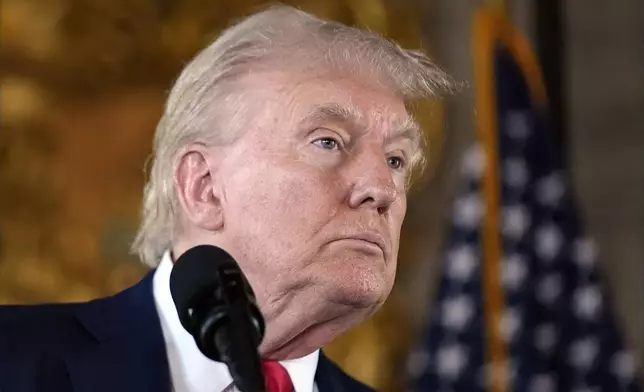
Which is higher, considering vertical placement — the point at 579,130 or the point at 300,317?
the point at 579,130

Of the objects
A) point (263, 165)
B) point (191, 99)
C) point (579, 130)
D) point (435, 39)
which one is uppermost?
point (435, 39)

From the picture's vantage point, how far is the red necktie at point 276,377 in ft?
6.24

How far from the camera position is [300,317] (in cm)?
184

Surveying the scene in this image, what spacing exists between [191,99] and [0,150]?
6.41 feet

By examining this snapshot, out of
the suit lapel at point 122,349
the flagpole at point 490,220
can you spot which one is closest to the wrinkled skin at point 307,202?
the suit lapel at point 122,349

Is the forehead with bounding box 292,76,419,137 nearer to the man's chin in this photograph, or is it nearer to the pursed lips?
the pursed lips

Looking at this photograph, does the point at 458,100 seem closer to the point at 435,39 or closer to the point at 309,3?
the point at 435,39

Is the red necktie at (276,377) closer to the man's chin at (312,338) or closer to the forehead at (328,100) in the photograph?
the man's chin at (312,338)

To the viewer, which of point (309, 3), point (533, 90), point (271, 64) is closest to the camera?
point (271, 64)

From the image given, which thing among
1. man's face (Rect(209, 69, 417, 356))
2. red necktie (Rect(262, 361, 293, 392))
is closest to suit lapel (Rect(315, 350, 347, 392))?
red necktie (Rect(262, 361, 293, 392))

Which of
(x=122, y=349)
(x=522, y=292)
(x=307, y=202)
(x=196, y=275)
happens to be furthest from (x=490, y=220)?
(x=196, y=275)

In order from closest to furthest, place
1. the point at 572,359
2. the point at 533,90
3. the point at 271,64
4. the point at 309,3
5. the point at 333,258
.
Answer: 1. the point at 333,258
2. the point at 271,64
3. the point at 572,359
4. the point at 533,90
5. the point at 309,3

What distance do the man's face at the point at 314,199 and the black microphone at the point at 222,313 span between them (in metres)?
0.34

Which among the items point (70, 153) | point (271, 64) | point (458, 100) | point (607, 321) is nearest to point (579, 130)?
point (458, 100)
